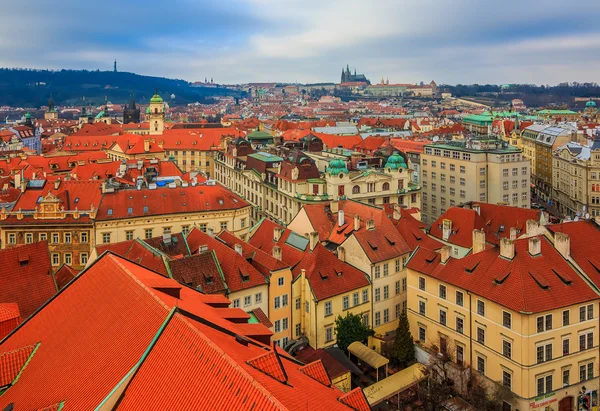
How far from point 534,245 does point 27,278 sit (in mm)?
35945

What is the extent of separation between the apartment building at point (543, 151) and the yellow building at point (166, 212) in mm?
83728

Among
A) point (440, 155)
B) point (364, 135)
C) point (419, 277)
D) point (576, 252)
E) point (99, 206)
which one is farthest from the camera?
point (364, 135)

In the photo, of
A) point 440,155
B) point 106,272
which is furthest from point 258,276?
point 440,155

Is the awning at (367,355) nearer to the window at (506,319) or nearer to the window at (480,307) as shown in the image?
the window at (480,307)

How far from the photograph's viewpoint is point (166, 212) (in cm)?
6631

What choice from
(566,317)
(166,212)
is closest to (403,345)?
(566,317)

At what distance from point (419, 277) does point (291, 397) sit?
3268 cm

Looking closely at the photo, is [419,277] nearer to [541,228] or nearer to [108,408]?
[541,228]

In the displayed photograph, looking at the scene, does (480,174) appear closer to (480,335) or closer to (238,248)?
(480,335)

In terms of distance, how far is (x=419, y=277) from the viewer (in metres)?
48.8

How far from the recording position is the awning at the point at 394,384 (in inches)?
1641

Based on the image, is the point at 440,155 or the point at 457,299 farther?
the point at 440,155

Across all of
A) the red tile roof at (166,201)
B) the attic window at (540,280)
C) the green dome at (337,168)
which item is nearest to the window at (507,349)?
the attic window at (540,280)

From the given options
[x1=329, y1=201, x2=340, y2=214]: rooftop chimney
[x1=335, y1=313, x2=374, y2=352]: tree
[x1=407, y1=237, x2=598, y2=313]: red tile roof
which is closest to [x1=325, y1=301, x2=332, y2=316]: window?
[x1=335, y1=313, x2=374, y2=352]: tree
